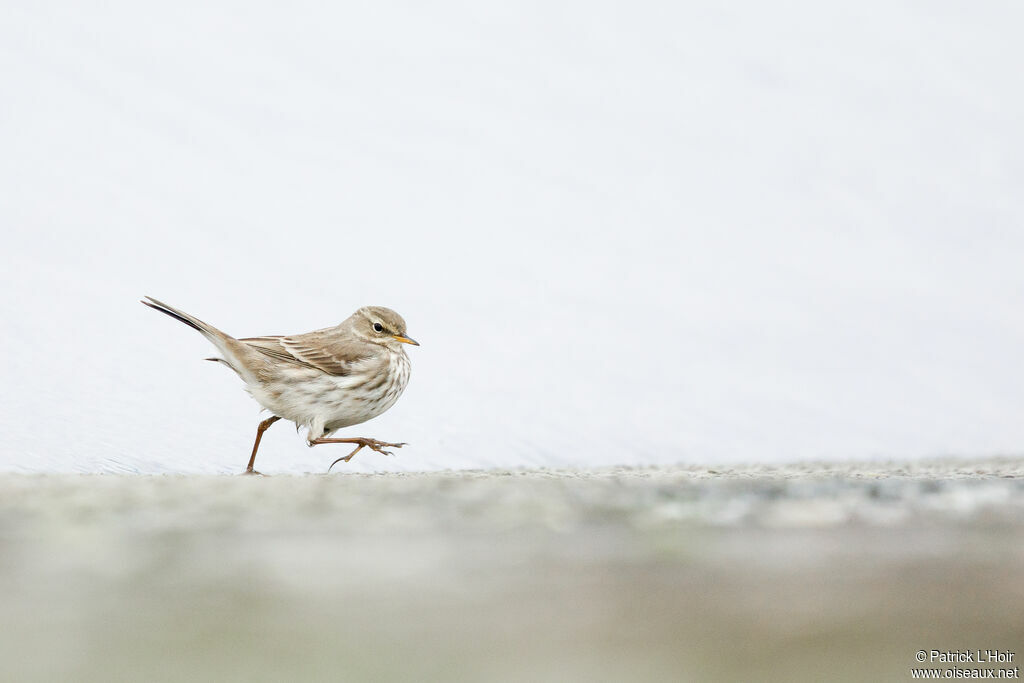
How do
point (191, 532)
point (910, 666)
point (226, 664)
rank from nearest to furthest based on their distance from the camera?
1. point (226, 664)
2. point (910, 666)
3. point (191, 532)

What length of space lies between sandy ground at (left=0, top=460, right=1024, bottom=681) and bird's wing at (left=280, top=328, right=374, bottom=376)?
362 centimetres

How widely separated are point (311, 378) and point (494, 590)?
418cm

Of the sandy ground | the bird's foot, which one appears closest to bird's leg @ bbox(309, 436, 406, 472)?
the bird's foot

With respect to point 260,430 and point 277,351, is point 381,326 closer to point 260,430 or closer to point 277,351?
point 277,351

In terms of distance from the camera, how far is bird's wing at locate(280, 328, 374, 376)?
5469mm

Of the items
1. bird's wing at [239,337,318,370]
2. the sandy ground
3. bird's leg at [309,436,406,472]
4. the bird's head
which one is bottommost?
the sandy ground

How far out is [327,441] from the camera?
207 inches

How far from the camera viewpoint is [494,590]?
1.39 metres

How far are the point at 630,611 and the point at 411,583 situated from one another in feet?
1.01

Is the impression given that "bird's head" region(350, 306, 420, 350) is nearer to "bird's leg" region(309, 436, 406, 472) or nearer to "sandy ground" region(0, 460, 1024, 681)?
"bird's leg" region(309, 436, 406, 472)

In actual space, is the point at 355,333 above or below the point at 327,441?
above

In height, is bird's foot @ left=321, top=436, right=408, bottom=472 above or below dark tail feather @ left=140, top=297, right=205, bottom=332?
below

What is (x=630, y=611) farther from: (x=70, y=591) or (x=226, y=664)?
(x=70, y=591)

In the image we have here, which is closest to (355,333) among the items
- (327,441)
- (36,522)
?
(327,441)
